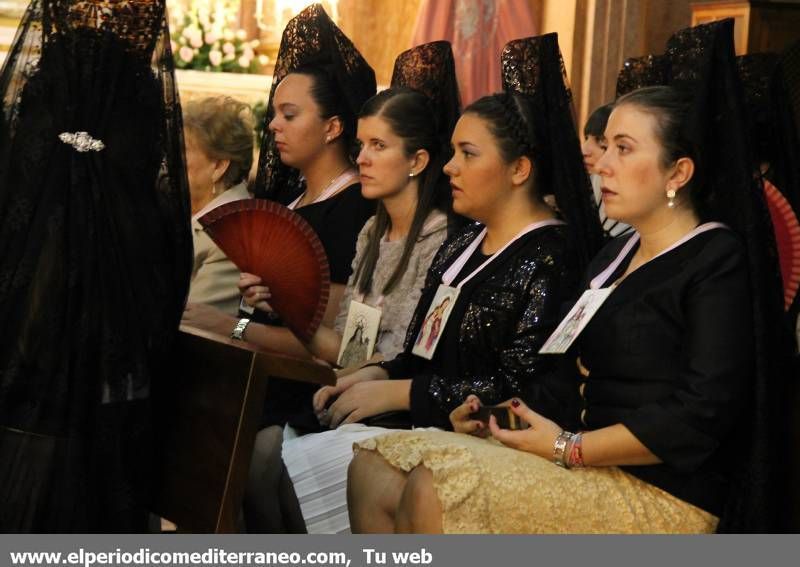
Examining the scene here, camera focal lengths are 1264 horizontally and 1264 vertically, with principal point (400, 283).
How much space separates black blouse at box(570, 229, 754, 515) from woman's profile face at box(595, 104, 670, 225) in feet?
0.45

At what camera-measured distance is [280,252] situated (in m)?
3.68

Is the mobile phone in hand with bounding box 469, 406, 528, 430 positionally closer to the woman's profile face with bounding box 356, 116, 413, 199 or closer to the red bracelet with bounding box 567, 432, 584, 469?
the red bracelet with bounding box 567, 432, 584, 469

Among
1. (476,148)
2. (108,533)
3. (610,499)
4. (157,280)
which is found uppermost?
(476,148)

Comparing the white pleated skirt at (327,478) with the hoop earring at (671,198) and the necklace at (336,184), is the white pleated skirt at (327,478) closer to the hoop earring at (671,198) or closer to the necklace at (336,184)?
the hoop earring at (671,198)

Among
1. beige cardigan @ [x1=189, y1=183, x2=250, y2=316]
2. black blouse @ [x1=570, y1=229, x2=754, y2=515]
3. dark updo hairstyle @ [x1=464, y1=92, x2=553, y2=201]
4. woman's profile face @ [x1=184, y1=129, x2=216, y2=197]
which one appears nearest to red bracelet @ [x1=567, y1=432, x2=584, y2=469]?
black blouse @ [x1=570, y1=229, x2=754, y2=515]

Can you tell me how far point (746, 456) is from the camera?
281 cm

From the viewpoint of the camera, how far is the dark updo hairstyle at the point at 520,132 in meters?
3.61

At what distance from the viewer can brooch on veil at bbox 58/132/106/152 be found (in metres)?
3.04

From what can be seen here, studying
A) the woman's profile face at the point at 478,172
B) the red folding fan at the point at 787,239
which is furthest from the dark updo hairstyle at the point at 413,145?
the red folding fan at the point at 787,239

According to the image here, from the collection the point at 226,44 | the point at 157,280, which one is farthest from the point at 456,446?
the point at 226,44

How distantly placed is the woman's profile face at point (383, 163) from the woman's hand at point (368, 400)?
0.73 metres

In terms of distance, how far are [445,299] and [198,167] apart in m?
1.91
